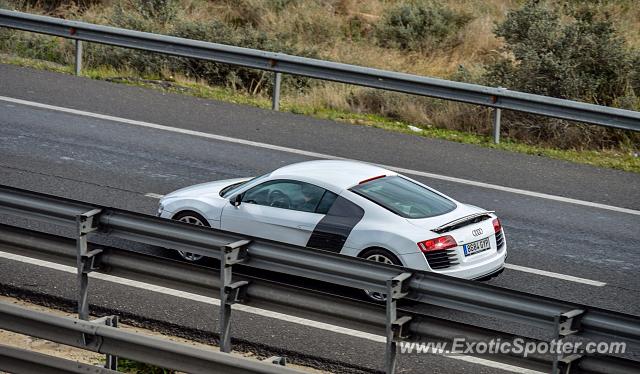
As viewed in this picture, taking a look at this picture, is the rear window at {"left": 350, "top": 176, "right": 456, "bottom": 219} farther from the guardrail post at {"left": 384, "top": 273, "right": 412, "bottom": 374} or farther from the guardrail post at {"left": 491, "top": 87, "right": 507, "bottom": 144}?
the guardrail post at {"left": 491, "top": 87, "right": 507, "bottom": 144}

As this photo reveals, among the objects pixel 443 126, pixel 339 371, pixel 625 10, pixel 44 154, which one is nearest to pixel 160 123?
pixel 44 154

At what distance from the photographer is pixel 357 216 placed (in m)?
10.7

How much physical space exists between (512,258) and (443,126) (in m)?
6.07

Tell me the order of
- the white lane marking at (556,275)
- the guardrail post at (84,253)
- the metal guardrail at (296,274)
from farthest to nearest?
1. the white lane marking at (556,275)
2. the guardrail post at (84,253)
3. the metal guardrail at (296,274)

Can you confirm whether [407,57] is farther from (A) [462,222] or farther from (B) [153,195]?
(A) [462,222]

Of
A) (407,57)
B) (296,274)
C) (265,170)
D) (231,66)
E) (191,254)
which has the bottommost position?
(191,254)

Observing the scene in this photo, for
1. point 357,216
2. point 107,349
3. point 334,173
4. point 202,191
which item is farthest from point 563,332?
point 202,191

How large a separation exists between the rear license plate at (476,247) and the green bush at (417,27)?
48.7 feet

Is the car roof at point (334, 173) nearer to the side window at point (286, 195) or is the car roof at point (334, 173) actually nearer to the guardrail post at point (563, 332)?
the side window at point (286, 195)

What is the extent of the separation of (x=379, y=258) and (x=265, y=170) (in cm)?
420

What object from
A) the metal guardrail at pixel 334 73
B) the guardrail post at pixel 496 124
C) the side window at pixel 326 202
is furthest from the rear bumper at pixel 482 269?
the guardrail post at pixel 496 124

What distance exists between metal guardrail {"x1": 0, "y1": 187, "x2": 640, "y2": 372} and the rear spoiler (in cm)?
294

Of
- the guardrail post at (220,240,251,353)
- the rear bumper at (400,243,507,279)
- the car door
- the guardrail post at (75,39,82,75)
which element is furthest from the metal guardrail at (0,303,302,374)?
the guardrail post at (75,39,82,75)

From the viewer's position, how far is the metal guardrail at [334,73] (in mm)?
15867
